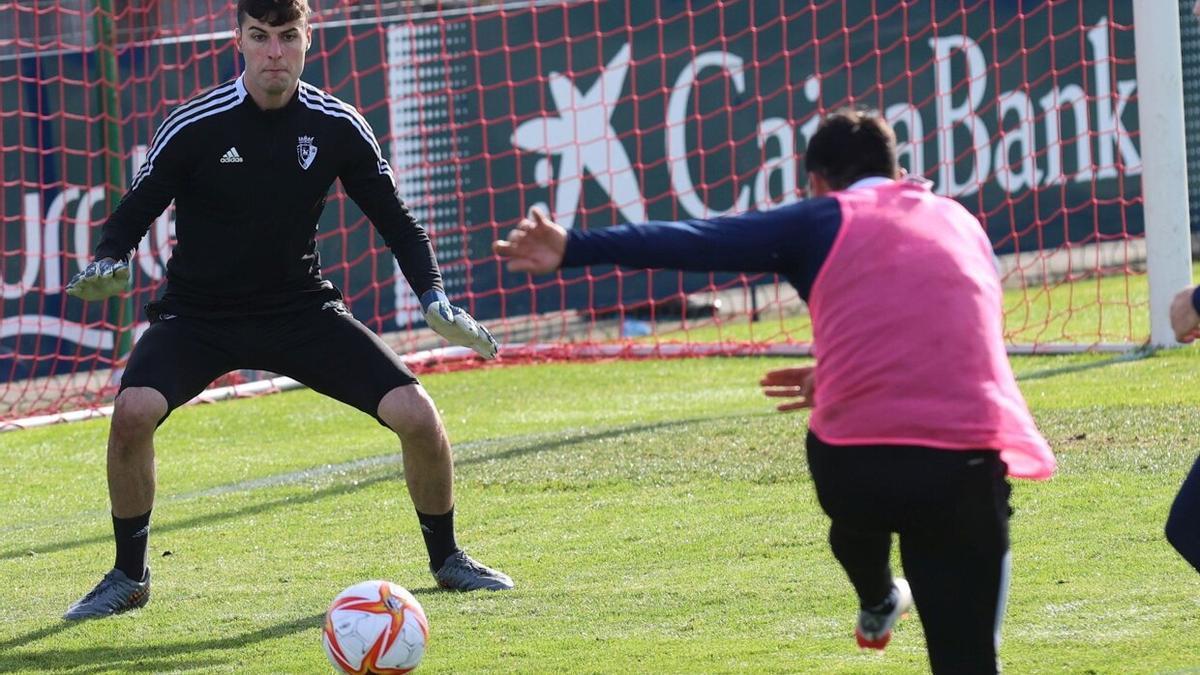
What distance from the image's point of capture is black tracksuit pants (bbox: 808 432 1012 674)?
381 cm

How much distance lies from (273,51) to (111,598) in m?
1.86

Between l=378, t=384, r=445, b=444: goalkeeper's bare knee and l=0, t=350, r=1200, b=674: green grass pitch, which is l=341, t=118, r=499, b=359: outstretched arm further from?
l=0, t=350, r=1200, b=674: green grass pitch

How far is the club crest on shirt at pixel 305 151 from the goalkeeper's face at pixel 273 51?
0.18 metres

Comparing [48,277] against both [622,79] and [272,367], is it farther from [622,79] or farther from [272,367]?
[272,367]

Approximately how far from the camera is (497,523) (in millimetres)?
7262

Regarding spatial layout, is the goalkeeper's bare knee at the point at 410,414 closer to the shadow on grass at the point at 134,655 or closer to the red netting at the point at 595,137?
the shadow on grass at the point at 134,655

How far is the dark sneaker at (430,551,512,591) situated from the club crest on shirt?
55.1 inches

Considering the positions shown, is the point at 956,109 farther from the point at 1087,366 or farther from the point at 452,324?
the point at 452,324

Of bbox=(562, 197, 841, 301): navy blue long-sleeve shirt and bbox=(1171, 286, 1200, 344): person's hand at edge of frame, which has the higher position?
bbox=(562, 197, 841, 301): navy blue long-sleeve shirt

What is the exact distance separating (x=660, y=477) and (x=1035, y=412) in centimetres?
213

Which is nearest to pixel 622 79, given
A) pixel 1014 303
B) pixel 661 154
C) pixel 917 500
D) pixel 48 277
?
pixel 661 154

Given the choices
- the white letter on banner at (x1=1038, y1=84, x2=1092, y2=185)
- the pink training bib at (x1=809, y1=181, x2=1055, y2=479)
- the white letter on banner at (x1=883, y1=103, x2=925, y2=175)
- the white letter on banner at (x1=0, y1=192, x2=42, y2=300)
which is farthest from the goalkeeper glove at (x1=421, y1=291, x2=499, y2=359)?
the white letter on banner at (x1=1038, y1=84, x2=1092, y2=185)

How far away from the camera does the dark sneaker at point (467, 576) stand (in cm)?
607

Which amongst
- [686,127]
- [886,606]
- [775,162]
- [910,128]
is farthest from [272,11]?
[910,128]
